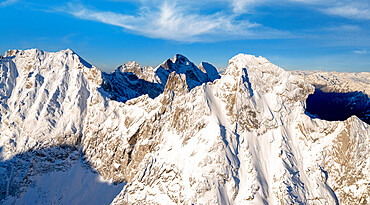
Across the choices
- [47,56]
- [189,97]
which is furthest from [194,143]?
[47,56]

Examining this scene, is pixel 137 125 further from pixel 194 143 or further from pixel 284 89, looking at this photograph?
pixel 284 89

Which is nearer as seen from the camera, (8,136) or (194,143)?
(194,143)

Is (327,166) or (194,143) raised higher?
(194,143)

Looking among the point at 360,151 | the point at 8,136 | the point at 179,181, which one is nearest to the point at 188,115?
the point at 179,181

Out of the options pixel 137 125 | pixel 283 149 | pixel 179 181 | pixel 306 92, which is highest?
pixel 306 92

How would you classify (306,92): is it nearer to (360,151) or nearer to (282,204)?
(360,151)

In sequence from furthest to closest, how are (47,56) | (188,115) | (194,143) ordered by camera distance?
(47,56) < (188,115) < (194,143)

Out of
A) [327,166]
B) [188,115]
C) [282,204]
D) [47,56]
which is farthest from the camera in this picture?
[47,56]
